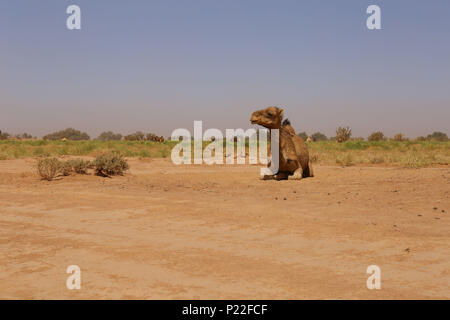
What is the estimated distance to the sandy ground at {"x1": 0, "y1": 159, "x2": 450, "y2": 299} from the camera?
12.1ft

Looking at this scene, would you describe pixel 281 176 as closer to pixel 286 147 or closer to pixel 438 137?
pixel 286 147

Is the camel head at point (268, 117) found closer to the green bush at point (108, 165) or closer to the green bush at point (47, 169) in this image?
the green bush at point (108, 165)

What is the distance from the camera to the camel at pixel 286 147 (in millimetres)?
12609

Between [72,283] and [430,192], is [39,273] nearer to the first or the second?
[72,283]

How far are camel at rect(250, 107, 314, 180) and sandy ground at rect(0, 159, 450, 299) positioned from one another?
2772 mm

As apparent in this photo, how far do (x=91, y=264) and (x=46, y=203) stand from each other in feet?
16.2

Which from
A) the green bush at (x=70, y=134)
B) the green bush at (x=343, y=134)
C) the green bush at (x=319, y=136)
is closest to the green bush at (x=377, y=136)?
the green bush at (x=343, y=134)

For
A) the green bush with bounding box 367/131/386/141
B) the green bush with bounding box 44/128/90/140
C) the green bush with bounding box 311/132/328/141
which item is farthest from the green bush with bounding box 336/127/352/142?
the green bush with bounding box 44/128/90/140

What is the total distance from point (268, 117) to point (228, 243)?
25.6 feet

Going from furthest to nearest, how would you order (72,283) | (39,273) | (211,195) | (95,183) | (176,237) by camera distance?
1. (95,183)
2. (211,195)
3. (176,237)
4. (39,273)
5. (72,283)

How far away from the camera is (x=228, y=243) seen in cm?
529

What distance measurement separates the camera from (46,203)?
28.6 ft

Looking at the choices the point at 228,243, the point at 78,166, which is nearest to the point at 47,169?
the point at 78,166
